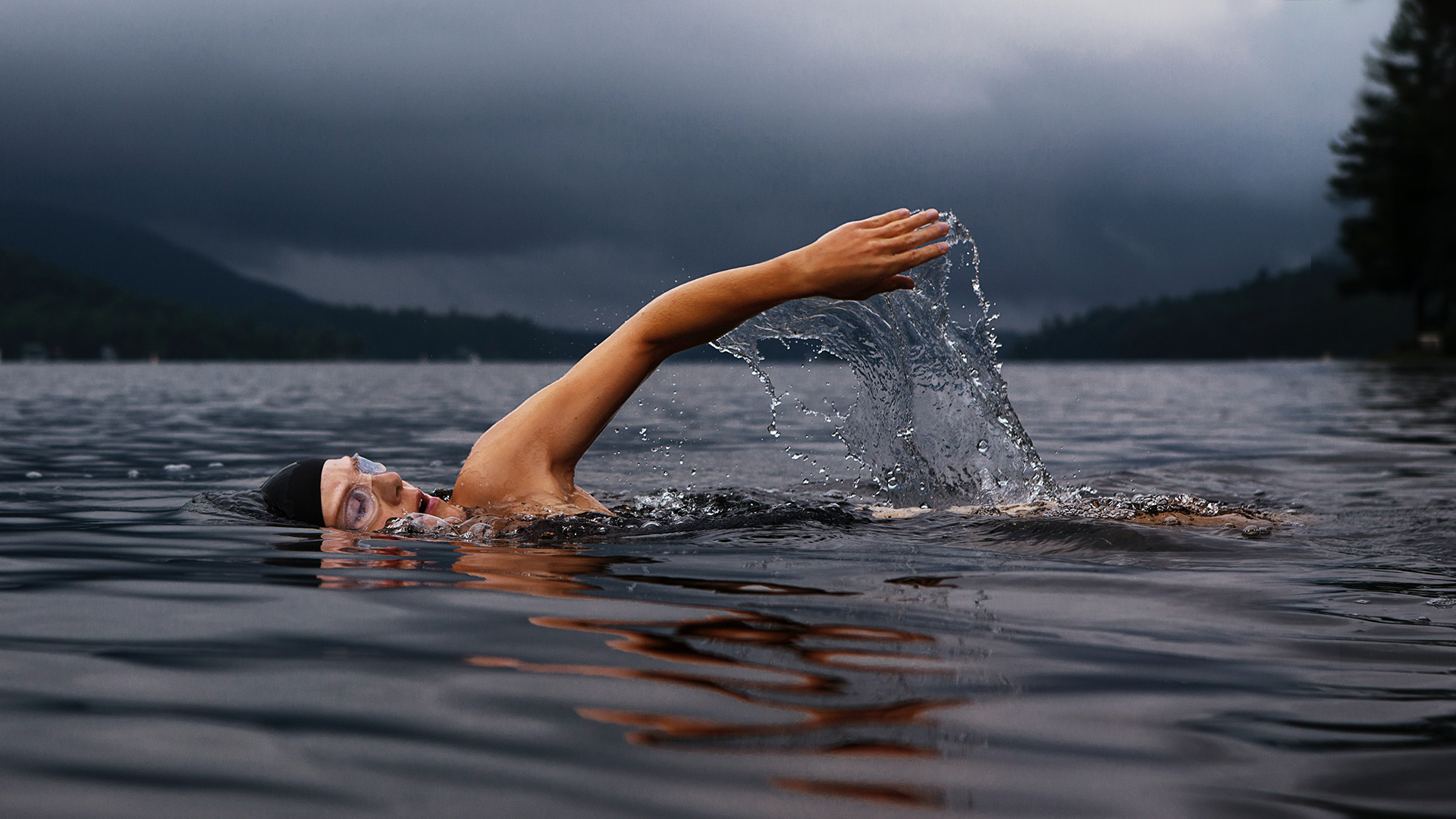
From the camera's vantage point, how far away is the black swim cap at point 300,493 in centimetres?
552

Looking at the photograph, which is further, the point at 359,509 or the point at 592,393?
the point at 359,509

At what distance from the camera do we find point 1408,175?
6009 cm

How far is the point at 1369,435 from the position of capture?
12664mm

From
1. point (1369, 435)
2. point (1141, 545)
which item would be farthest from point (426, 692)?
point (1369, 435)

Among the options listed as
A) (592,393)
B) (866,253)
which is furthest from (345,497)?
(866,253)

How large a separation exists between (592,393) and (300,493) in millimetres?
1815

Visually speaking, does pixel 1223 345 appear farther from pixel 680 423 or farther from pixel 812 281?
pixel 812 281

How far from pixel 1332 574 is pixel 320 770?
12.8 feet

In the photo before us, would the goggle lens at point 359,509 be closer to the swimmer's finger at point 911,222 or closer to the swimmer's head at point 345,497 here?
the swimmer's head at point 345,497

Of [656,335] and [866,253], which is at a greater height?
[866,253]

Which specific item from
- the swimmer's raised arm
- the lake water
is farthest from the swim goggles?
the swimmer's raised arm

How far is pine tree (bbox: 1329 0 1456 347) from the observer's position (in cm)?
Answer: 5781

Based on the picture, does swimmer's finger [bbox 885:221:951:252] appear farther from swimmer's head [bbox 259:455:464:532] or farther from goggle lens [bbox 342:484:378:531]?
goggle lens [bbox 342:484:378:531]

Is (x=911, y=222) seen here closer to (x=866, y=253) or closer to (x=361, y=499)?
(x=866, y=253)
